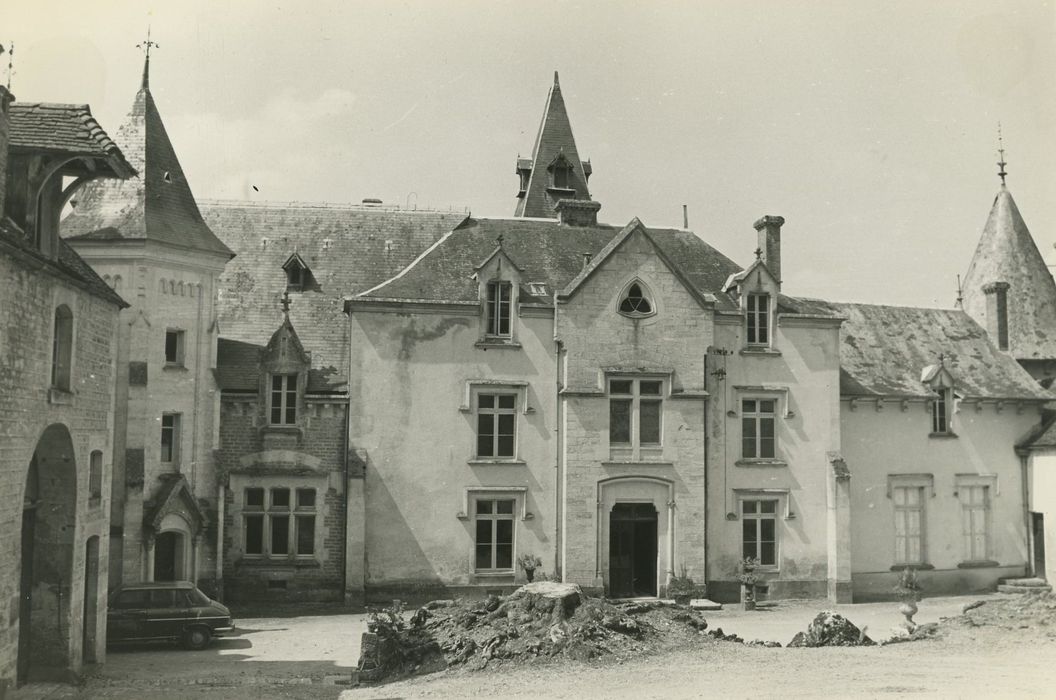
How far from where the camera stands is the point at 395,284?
1019 inches

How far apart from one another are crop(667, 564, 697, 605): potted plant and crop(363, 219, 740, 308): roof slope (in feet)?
25.1

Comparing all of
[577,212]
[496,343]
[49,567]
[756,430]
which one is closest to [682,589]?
[756,430]

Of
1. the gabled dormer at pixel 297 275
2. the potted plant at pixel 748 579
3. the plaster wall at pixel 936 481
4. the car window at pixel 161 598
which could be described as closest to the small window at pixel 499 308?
the gabled dormer at pixel 297 275

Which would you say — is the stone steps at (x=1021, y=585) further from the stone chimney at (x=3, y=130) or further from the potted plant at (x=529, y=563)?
the stone chimney at (x=3, y=130)

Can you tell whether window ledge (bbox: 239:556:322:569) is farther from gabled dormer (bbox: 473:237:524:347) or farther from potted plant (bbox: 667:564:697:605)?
potted plant (bbox: 667:564:697:605)

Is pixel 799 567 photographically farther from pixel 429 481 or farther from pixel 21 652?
pixel 21 652

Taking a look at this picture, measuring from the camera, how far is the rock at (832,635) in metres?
17.5

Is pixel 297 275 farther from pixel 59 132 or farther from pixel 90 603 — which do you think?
pixel 59 132

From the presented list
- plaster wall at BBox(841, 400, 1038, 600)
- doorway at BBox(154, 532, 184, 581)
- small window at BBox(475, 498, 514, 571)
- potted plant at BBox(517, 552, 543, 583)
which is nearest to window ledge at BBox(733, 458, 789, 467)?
plaster wall at BBox(841, 400, 1038, 600)

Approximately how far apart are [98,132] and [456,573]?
46.9ft

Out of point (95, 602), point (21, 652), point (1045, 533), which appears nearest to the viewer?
point (21, 652)

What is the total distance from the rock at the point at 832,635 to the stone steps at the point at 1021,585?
13.5 m

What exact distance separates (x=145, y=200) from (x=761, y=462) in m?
17.7

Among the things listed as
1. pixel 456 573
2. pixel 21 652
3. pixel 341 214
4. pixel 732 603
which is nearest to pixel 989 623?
pixel 732 603
